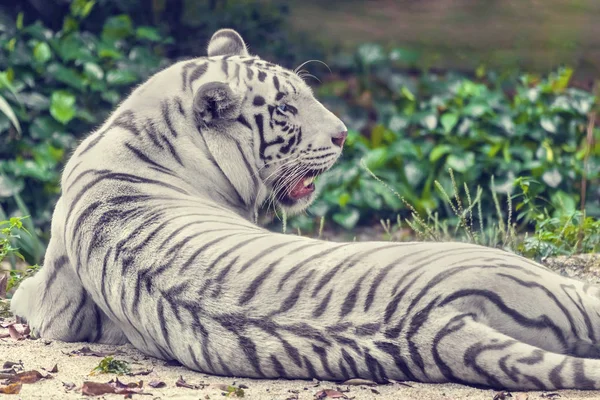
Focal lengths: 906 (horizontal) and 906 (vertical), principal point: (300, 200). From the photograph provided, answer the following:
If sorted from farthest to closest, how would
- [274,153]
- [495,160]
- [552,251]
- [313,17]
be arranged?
[313,17] < [495,160] < [552,251] < [274,153]

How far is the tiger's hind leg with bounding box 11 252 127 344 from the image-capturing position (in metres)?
3.19

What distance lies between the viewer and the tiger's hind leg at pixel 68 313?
10.5 feet

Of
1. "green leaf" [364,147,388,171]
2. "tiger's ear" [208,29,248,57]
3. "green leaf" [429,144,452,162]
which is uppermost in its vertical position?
"tiger's ear" [208,29,248,57]

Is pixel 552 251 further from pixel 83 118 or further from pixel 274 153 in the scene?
pixel 83 118

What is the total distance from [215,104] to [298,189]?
22.0 inches

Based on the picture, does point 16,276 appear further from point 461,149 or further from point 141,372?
point 461,149

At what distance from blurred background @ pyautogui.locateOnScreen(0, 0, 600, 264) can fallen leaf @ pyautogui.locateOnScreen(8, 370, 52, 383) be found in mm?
2183

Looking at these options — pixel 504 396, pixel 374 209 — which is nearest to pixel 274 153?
pixel 504 396

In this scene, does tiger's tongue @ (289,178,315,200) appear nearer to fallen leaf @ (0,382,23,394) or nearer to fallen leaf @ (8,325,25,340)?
fallen leaf @ (8,325,25,340)

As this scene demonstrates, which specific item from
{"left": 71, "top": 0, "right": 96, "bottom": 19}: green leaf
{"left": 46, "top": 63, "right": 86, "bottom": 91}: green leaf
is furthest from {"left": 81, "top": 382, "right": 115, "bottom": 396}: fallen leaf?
{"left": 71, "top": 0, "right": 96, "bottom": 19}: green leaf

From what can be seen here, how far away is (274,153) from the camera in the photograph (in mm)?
3455

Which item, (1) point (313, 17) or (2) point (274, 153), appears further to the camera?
(1) point (313, 17)

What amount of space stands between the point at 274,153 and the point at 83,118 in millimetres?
3538

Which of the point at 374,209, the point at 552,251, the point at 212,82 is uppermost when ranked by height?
the point at 212,82
